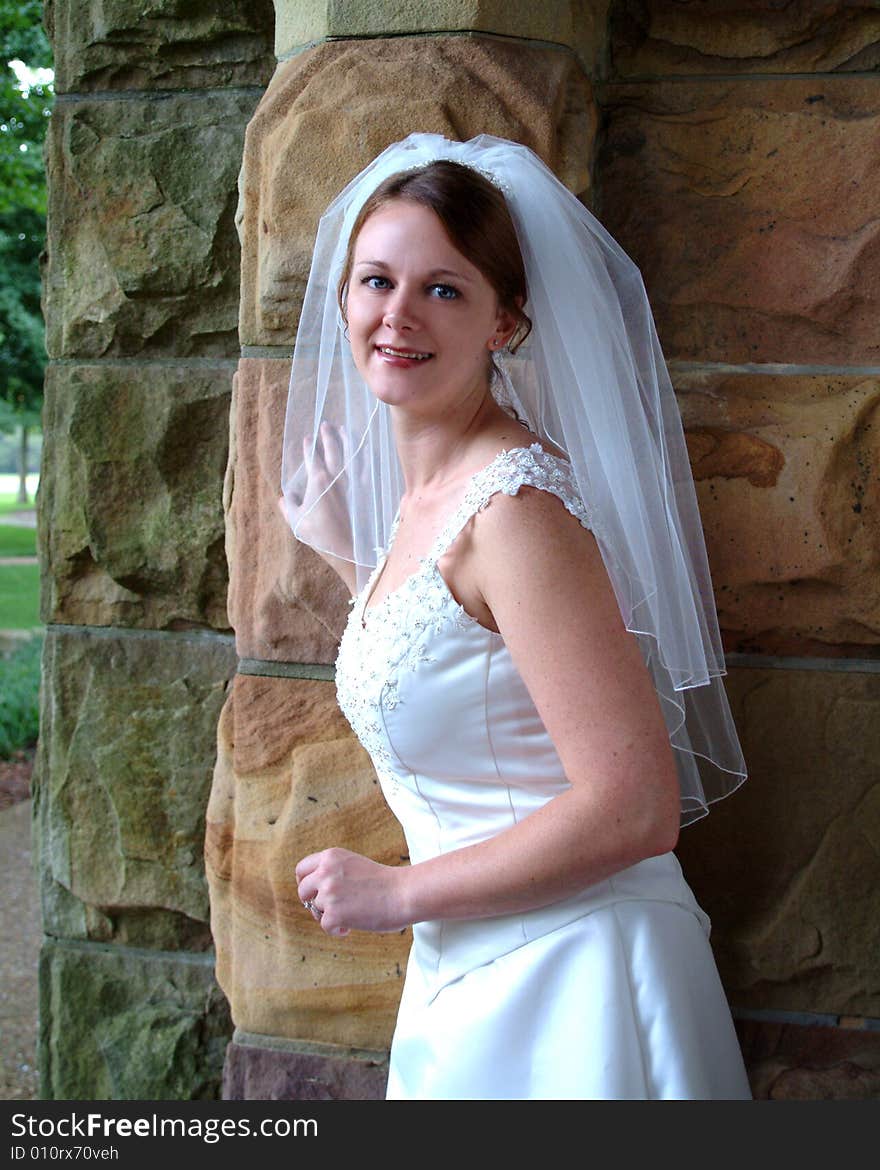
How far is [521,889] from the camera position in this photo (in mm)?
1381

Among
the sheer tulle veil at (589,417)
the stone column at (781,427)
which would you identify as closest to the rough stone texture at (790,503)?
the stone column at (781,427)

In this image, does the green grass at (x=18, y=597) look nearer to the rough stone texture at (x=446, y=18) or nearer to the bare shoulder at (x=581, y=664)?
the rough stone texture at (x=446, y=18)

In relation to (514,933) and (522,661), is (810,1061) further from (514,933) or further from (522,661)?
(522,661)

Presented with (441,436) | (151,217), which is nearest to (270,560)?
(441,436)

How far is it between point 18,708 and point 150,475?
17.6 ft

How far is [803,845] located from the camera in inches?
75.4

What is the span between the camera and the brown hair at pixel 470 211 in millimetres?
1465

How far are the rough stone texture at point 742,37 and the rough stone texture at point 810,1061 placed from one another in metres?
1.56

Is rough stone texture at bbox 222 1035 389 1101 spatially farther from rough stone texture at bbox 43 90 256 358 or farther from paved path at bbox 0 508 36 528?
paved path at bbox 0 508 36 528

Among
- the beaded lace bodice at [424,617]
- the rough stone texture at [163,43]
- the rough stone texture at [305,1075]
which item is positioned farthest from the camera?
the rough stone texture at [163,43]

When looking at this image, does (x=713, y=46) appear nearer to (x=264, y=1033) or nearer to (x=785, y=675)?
(x=785, y=675)

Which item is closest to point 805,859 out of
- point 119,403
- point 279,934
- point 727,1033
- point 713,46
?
point 727,1033

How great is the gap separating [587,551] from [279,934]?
0.95 metres

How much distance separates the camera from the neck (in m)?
1.57
